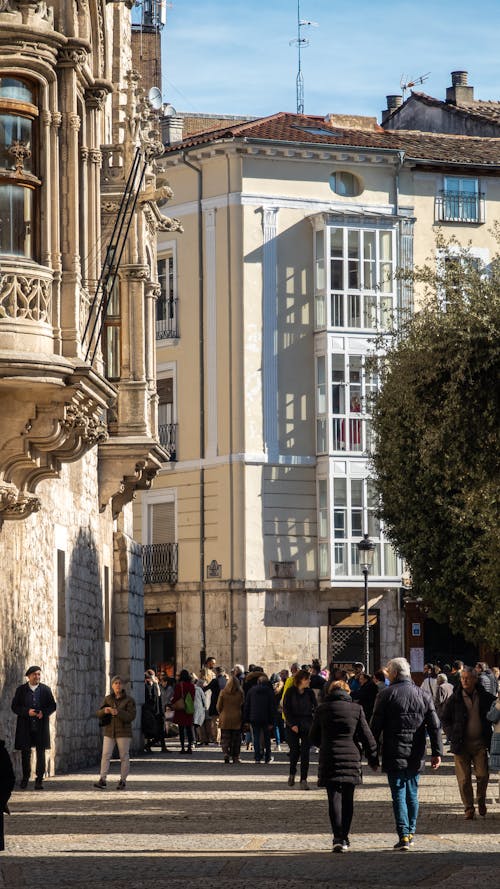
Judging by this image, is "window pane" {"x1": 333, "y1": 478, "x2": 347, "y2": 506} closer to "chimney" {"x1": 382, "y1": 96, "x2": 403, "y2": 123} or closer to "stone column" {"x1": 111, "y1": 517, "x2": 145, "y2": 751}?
"chimney" {"x1": 382, "y1": 96, "x2": 403, "y2": 123}

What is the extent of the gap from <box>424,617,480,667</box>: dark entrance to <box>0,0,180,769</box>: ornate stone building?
1016 inches

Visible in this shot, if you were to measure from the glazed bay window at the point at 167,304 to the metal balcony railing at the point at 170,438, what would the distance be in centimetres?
241

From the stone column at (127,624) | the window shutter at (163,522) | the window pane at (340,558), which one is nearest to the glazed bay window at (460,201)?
the window pane at (340,558)

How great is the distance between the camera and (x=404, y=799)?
18.0 metres

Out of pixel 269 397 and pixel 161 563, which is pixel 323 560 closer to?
pixel 161 563

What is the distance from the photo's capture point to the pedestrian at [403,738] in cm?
1798

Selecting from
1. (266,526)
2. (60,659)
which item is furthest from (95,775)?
(266,526)

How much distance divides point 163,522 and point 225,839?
3930 cm

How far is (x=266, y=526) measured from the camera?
2218 inches

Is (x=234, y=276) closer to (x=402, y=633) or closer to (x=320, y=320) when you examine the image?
(x=320, y=320)

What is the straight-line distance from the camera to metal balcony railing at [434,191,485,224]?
6062cm

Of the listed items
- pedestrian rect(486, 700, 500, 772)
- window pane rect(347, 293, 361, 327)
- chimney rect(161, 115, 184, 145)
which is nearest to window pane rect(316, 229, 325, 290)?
window pane rect(347, 293, 361, 327)

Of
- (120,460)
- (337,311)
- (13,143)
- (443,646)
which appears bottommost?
(443,646)

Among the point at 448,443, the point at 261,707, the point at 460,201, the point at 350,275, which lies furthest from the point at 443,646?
the point at 448,443
